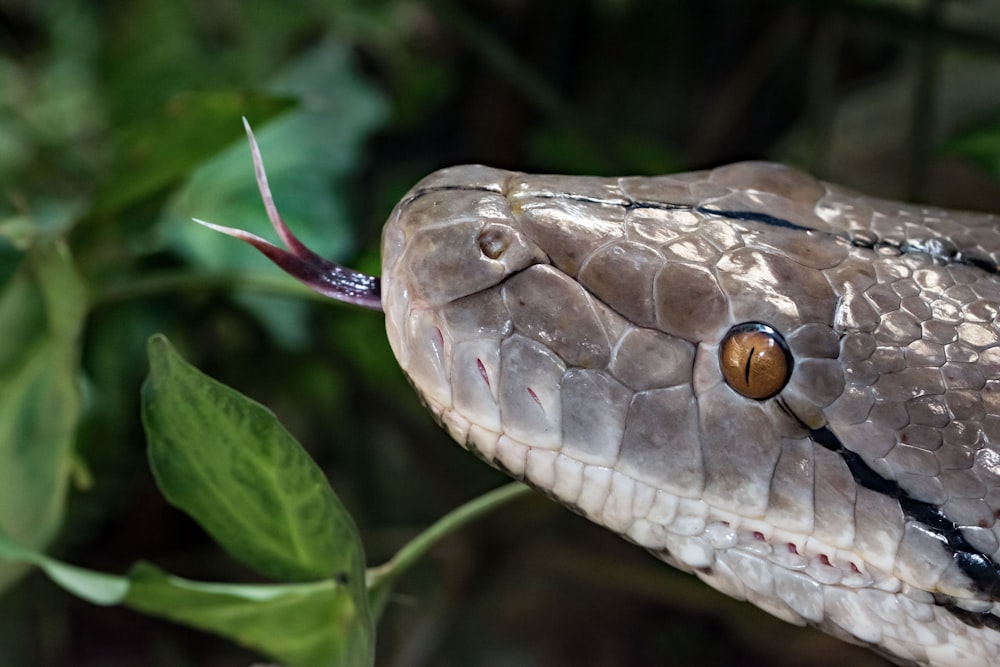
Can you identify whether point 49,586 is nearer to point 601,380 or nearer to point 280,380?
point 280,380

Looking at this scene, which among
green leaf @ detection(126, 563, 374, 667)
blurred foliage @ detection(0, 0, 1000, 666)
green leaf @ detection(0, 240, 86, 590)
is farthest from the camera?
blurred foliage @ detection(0, 0, 1000, 666)

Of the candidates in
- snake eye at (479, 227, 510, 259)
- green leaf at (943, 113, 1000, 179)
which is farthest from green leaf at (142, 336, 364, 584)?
green leaf at (943, 113, 1000, 179)

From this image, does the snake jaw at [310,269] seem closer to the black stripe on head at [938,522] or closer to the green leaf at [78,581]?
the green leaf at [78,581]

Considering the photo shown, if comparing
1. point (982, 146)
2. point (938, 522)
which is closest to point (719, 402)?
point (938, 522)

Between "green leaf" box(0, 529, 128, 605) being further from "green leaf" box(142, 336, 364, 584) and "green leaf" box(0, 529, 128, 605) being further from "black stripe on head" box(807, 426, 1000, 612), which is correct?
"black stripe on head" box(807, 426, 1000, 612)

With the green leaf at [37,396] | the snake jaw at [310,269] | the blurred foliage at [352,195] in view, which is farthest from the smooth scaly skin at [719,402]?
the green leaf at [37,396]

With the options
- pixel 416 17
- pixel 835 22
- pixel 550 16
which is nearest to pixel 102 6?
pixel 416 17

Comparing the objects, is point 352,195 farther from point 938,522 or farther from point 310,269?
point 938,522
